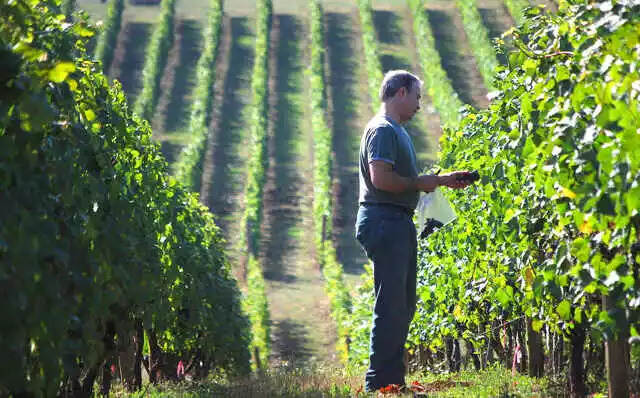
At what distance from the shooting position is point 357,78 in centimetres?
3834

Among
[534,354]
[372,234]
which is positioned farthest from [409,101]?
[534,354]

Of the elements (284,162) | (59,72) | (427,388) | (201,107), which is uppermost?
(201,107)

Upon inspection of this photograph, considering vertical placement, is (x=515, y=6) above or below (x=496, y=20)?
above

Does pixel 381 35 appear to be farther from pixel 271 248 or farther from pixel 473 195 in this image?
pixel 473 195

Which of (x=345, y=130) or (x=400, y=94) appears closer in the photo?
(x=400, y=94)

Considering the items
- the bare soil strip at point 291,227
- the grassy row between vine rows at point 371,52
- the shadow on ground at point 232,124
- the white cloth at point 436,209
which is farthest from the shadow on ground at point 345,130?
the white cloth at point 436,209

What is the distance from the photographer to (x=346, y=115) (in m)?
34.0

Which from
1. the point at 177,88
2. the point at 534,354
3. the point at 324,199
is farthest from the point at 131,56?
the point at 534,354

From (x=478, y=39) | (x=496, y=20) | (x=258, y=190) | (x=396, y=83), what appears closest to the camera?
(x=396, y=83)

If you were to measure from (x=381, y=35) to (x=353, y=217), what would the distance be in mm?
19144

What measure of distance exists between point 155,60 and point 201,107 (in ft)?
20.0

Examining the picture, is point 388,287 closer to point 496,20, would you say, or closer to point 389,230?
point 389,230

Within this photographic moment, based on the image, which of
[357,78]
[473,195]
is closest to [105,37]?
[357,78]

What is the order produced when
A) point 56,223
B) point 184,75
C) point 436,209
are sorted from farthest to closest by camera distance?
point 184,75, point 436,209, point 56,223
